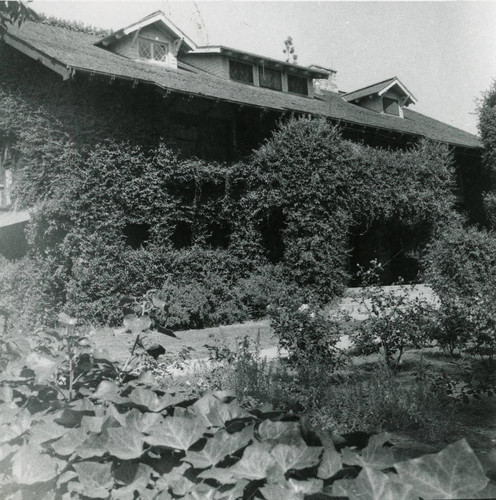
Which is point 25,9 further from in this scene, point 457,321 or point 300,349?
point 457,321

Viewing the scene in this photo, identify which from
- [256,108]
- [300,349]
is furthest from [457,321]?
[256,108]

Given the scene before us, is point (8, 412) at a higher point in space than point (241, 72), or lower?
lower

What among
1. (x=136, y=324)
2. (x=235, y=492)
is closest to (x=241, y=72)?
(x=136, y=324)

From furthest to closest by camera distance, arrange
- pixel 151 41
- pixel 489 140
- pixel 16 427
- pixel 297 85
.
Result: pixel 489 140
pixel 297 85
pixel 151 41
pixel 16 427

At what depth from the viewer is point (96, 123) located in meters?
13.2

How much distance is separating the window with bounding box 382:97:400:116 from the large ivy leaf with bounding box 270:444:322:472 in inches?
950

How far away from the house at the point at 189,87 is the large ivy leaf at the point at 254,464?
1211cm

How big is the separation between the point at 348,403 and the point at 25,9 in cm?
380

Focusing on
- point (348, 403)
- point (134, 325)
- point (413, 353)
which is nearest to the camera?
point (134, 325)

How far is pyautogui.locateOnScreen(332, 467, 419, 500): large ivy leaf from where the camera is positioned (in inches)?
43.9

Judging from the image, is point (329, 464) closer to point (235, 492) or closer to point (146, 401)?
point (235, 492)

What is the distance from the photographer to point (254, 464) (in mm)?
1347

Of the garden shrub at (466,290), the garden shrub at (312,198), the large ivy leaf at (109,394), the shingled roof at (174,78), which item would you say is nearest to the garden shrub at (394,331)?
the garden shrub at (466,290)

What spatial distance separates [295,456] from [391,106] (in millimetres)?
24579
